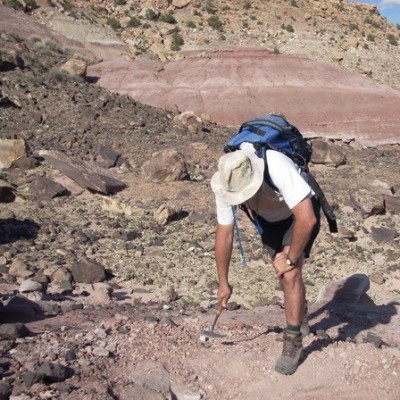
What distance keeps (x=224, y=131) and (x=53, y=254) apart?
9997 mm

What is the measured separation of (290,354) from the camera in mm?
3807

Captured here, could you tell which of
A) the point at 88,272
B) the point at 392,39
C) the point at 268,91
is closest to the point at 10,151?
the point at 88,272

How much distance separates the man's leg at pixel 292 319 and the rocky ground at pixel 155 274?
0.30ft

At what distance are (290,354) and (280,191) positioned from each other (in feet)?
3.55

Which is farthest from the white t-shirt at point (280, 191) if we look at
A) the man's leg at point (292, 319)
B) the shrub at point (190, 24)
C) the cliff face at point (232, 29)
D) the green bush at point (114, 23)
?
the shrub at point (190, 24)

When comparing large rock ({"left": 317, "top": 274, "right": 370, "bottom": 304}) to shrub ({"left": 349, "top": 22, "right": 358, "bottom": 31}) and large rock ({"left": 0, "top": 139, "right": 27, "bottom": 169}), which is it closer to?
large rock ({"left": 0, "top": 139, "right": 27, "bottom": 169})

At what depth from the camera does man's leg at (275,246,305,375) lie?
364 centimetres

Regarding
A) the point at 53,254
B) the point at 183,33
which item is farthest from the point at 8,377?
the point at 183,33

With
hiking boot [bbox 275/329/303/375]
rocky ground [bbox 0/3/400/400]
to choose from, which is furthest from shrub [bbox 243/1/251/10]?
hiking boot [bbox 275/329/303/375]

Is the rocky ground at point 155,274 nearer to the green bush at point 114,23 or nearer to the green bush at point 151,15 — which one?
the green bush at point 114,23

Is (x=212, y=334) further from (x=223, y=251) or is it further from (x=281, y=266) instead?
(x=281, y=266)

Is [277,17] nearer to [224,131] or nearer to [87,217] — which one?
[224,131]

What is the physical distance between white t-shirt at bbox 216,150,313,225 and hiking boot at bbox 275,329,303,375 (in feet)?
2.56

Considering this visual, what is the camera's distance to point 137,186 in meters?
10.3
